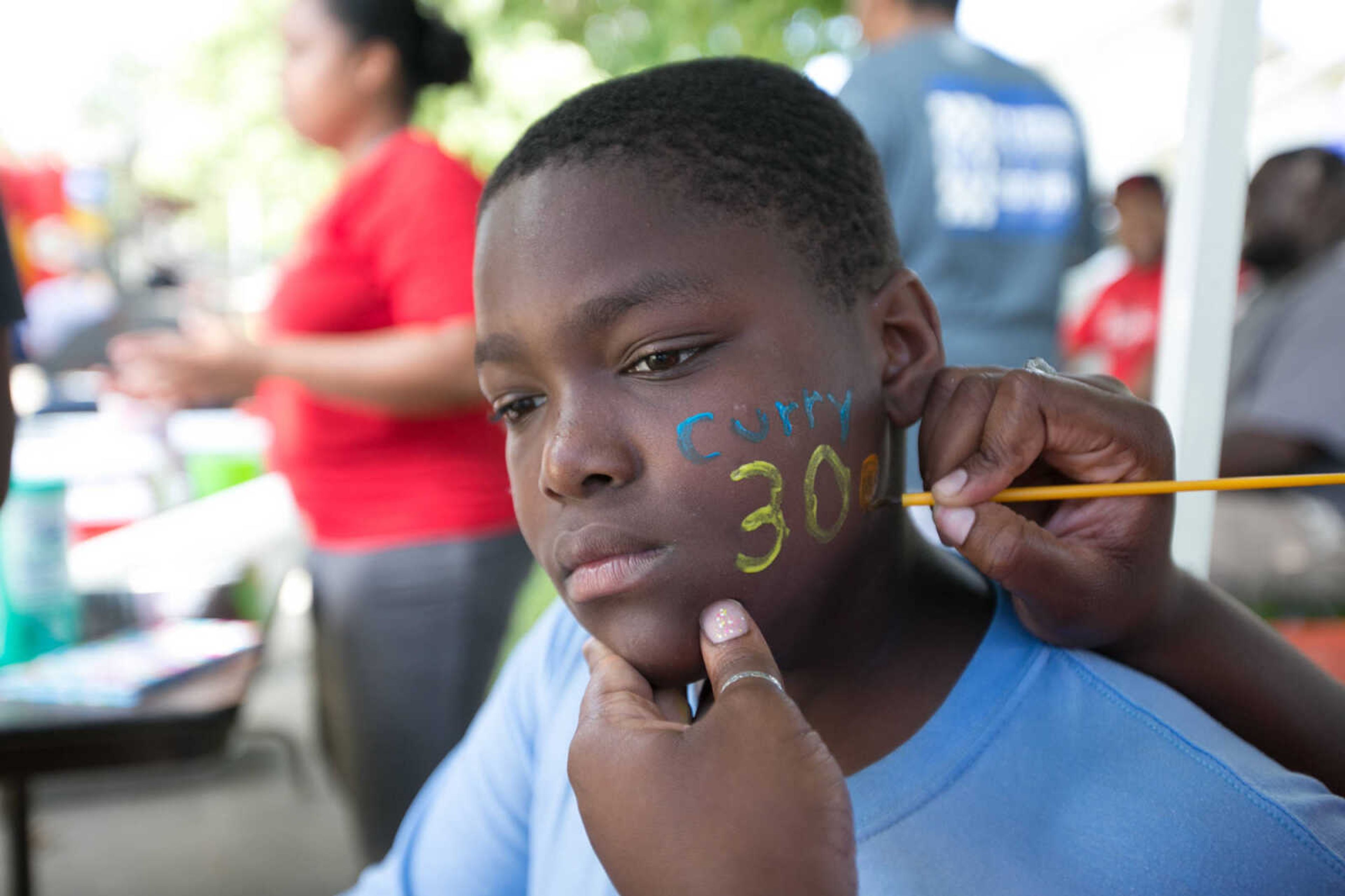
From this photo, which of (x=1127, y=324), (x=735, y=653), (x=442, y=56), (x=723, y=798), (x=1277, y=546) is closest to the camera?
(x=723, y=798)

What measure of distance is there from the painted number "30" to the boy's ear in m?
0.10

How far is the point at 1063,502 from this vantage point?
33.4 inches

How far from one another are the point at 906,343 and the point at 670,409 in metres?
0.26

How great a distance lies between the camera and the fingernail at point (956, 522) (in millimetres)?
800

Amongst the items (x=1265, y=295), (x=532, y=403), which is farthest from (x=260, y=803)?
(x=1265, y=295)

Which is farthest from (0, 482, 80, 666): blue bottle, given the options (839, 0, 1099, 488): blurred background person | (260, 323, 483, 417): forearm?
(839, 0, 1099, 488): blurred background person

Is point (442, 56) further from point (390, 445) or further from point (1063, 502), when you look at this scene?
point (1063, 502)

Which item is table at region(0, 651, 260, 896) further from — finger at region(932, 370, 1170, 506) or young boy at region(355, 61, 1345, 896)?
finger at region(932, 370, 1170, 506)

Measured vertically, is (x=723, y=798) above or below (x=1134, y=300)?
above

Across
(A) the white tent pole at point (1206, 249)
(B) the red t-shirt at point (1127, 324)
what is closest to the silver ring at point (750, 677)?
(A) the white tent pole at point (1206, 249)

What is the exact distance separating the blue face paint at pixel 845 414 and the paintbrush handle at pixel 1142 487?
8 centimetres

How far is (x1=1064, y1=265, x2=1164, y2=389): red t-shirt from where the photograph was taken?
4531mm

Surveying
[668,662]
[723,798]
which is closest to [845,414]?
[668,662]

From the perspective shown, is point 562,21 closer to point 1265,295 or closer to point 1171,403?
point 1265,295
